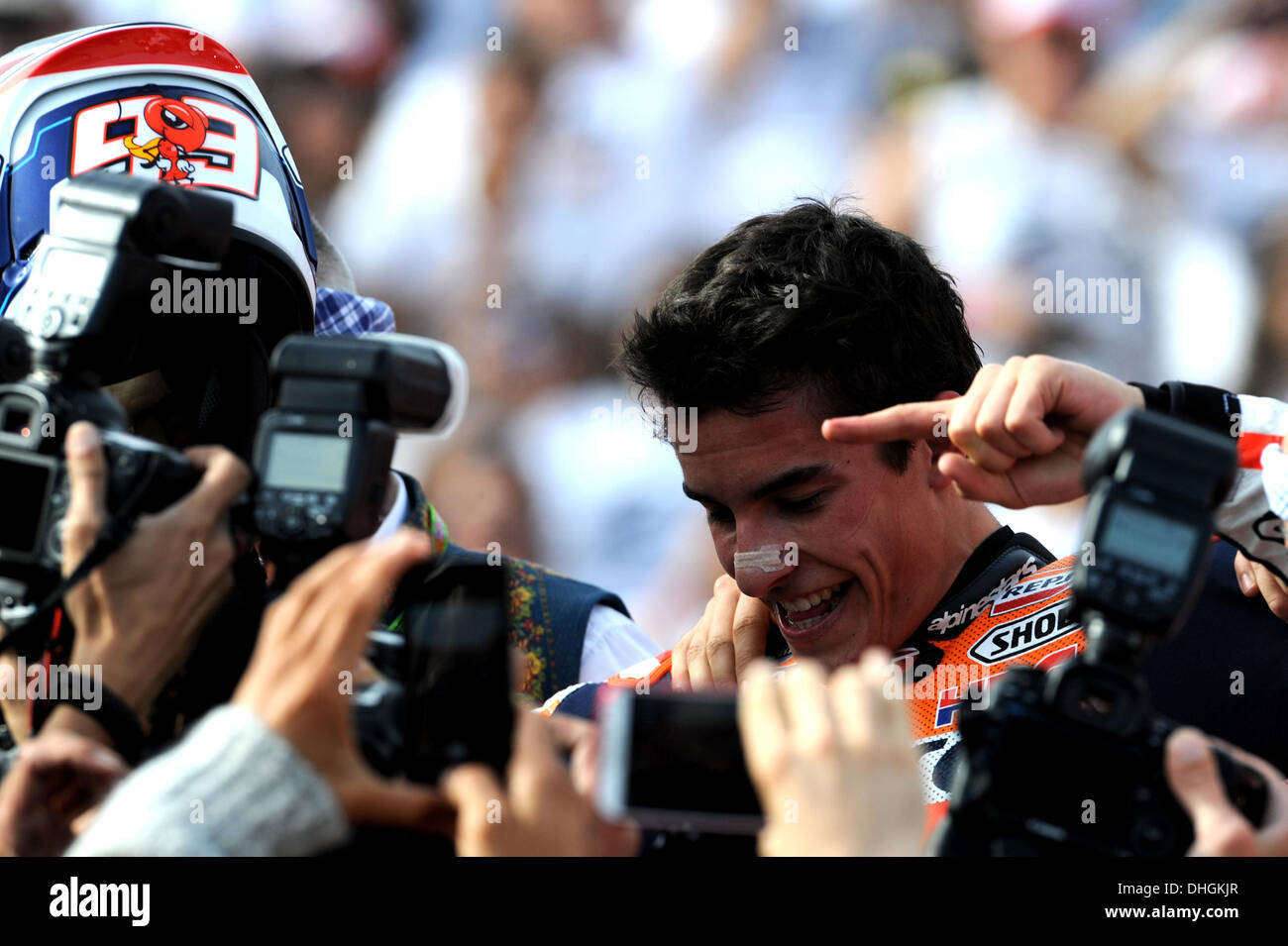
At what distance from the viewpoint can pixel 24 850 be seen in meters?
1.35

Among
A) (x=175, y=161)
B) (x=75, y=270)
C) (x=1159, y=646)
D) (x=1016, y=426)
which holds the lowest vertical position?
(x=1159, y=646)

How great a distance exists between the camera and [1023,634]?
219 cm

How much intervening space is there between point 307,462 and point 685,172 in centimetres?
356

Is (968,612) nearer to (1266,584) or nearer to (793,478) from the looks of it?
(793,478)

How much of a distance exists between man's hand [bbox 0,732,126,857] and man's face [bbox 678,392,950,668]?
117cm

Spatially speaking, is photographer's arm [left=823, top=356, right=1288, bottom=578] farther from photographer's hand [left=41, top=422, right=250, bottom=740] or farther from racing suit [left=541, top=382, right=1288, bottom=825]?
photographer's hand [left=41, top=422, right=250, bottom=740]

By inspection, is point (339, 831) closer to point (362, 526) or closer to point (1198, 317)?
point (362, 526)

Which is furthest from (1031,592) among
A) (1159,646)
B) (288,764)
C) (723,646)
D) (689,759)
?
(288,764)

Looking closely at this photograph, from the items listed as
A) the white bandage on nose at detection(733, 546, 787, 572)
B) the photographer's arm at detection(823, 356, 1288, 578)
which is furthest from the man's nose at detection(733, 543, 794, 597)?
the photographer's arm at detection(823, 356, 1288, 578)

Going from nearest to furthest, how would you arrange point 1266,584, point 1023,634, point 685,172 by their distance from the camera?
point 1266,584
point 1023,634
point 685,172

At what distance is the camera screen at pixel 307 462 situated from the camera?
4.78ft

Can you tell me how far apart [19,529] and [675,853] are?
712 mm

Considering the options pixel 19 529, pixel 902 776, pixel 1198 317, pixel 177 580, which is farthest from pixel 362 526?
pixel 1198 317

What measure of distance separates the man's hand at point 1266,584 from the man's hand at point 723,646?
71 centimetres
